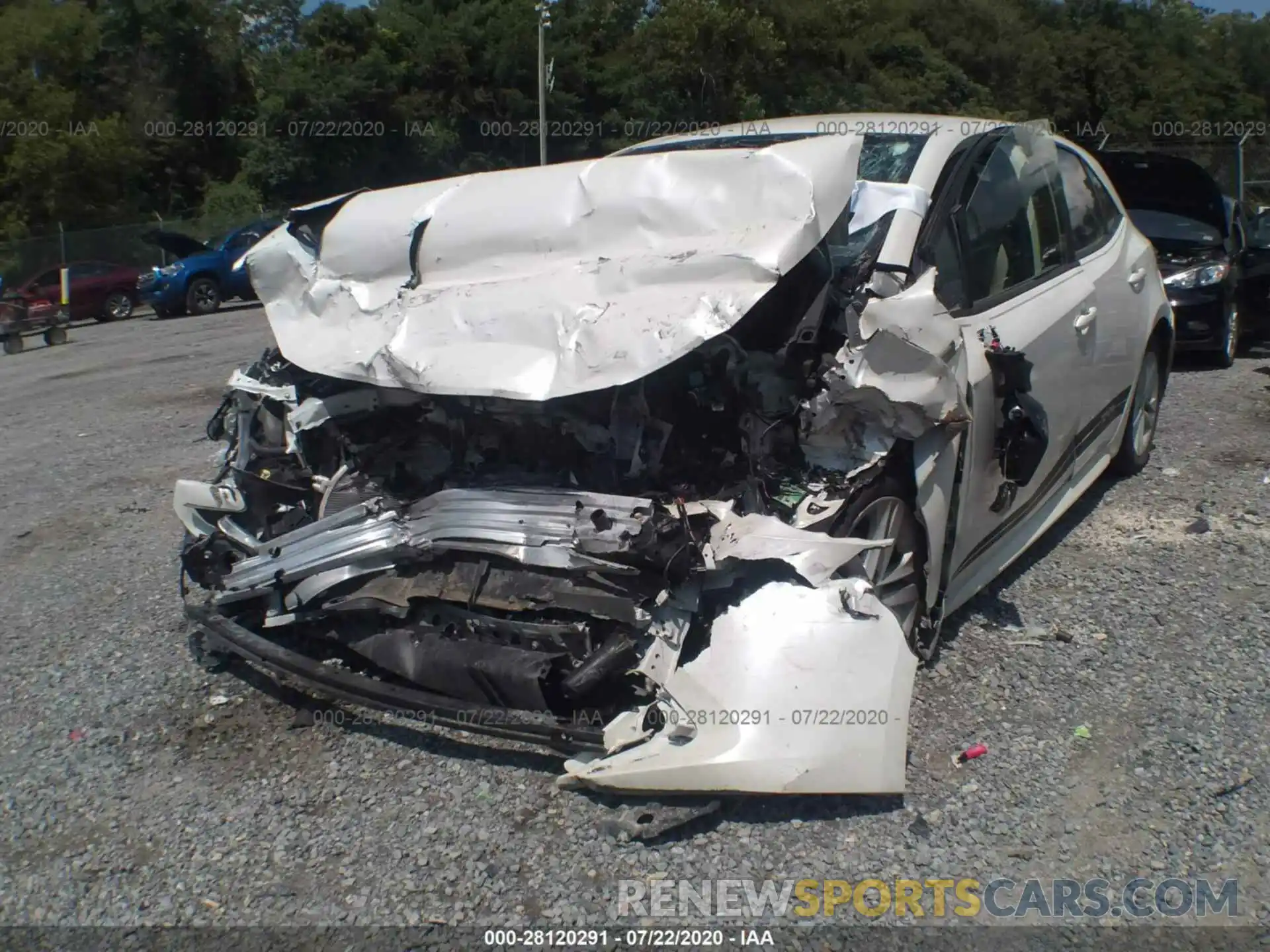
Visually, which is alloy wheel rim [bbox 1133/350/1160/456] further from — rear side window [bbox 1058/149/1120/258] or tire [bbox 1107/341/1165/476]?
rear side window [bbox 1058/149/1120/258]

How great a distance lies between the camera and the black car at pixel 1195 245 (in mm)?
8391

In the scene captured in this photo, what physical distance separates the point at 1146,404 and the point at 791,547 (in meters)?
3.50

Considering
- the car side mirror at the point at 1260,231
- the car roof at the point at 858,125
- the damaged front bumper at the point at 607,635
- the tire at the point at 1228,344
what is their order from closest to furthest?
1. the damaged front bumper at the point at 607,635
2. the car roof at the point at 858,125
3. the tire at the point at 1228,344
4. the car side mirror at the point at 1260,231

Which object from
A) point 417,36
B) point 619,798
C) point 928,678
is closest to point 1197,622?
point 928,678

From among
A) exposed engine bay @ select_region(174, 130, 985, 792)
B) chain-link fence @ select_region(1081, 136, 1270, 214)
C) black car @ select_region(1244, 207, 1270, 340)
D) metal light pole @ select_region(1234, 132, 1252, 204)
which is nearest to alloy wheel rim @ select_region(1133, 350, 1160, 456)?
exposed engine bay @ select_region(174, 130, 985, 792)

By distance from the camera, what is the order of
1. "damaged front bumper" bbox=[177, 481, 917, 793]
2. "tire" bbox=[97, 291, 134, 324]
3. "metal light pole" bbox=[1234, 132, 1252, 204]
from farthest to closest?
"tire" bbox=[97, 291, 134, 324]
"metal light pole" bbox=[1234, 132, 1252, 204]
"damaged front bumper" bbox=[177, 481, 917, 793]

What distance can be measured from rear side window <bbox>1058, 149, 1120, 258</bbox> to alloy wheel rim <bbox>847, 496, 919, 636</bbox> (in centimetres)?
193

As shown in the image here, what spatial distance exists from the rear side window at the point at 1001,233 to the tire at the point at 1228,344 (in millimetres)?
4798

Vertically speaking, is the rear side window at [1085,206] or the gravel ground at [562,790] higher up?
the rear side window at [1085,206]

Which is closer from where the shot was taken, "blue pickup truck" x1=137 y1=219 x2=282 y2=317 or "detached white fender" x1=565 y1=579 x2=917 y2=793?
"detached white fender" x1=565 y1=579 x2=917 y2=793

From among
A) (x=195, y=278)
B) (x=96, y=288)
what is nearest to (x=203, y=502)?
(x=195, y=278)

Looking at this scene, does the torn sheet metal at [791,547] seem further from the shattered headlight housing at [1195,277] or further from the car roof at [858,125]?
the shattered headlight housing at [1195,277]

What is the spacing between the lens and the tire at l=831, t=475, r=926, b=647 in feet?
10.8

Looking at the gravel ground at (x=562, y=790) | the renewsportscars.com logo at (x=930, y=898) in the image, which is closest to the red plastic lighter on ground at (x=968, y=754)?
the gravel ground at (x=562, y=790)
